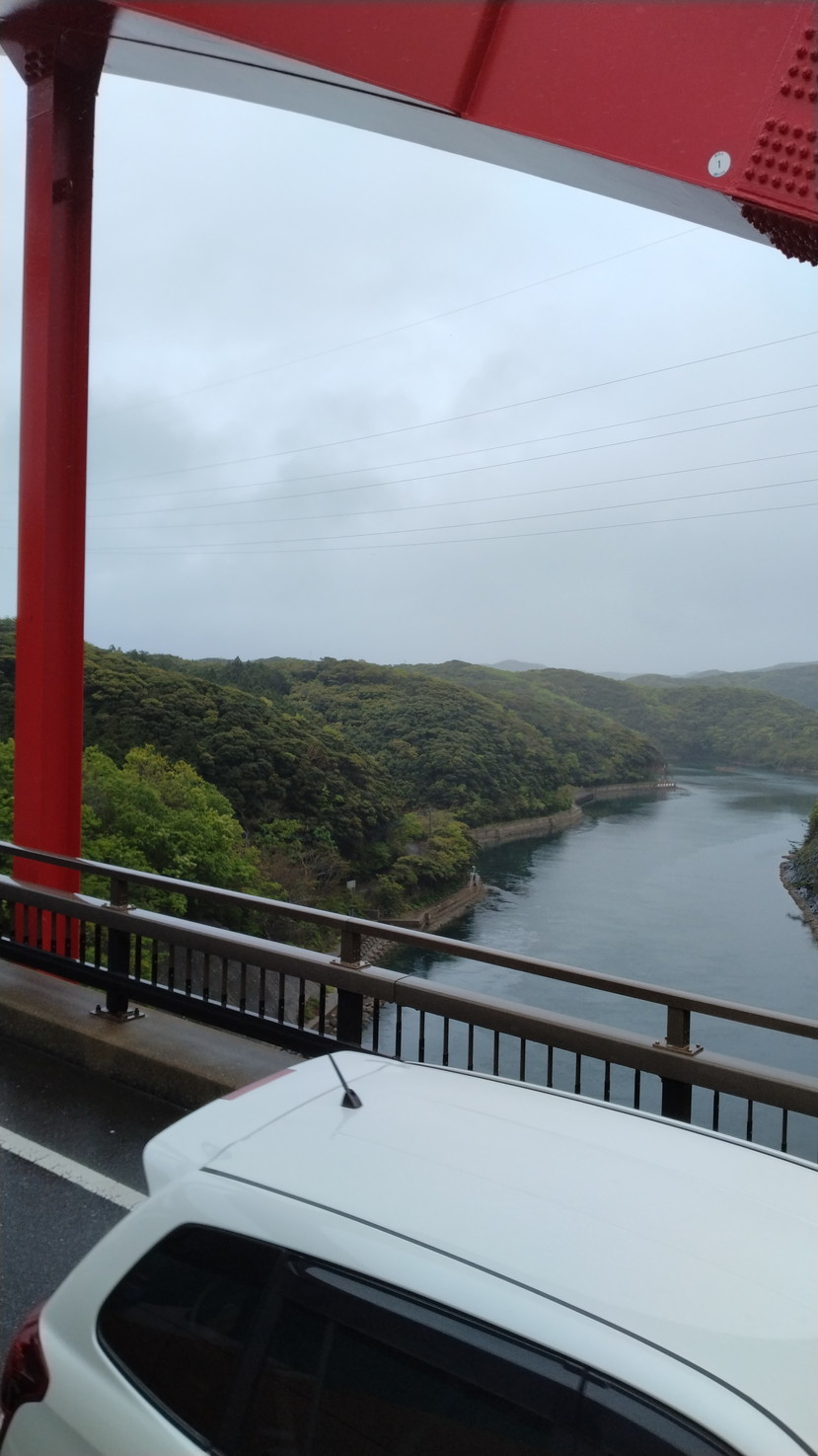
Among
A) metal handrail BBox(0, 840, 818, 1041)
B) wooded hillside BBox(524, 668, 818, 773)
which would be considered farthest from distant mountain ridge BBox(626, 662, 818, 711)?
metal handrail BBox(0, 840, 818, 1041)

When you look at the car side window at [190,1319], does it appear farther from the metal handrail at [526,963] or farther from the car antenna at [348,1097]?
the metal handrail at [526,963]

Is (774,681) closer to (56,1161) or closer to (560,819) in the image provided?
(560,819)

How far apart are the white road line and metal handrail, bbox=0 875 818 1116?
108 centimetres

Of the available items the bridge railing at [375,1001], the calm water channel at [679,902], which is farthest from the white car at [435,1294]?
the calm water channel at [679,902]

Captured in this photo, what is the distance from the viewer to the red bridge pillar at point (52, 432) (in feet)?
24.3

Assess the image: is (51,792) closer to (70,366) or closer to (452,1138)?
(70,366)

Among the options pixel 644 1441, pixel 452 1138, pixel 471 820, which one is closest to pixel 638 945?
pixel 471 820

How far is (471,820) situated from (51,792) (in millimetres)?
3573

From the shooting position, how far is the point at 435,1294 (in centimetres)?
141

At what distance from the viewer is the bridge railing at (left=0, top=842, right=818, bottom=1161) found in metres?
3.39

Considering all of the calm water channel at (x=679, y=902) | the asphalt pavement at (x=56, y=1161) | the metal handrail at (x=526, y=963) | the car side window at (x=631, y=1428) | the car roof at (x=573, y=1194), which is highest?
the car roof at (x=573, y=1194)

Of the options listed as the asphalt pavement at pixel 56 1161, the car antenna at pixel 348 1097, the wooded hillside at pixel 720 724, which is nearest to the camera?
the car antenna at pixel 348 1097

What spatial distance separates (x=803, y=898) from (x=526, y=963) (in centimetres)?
393

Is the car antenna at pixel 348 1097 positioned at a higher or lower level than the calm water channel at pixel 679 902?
higher
